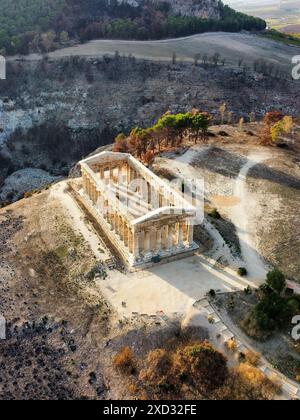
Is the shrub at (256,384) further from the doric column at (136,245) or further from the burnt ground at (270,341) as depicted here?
the doric column at (136,245)

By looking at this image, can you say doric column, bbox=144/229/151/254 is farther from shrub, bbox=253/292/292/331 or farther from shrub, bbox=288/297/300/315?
shrub, bbox=288/297/300/315

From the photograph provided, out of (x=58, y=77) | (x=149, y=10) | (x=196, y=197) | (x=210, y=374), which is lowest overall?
(x=210, y=374)

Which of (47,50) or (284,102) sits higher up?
(47,50)

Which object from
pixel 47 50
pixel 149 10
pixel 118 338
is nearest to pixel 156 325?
pixel 118 338

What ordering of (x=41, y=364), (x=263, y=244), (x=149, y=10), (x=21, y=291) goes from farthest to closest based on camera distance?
(x=149, y=10), (x=263, y=244), (x=21, y=291), (x=41, y=364)

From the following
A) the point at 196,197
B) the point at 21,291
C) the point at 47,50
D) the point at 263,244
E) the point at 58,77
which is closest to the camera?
the point at 21,291

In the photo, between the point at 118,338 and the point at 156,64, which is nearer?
the point at 118,338
